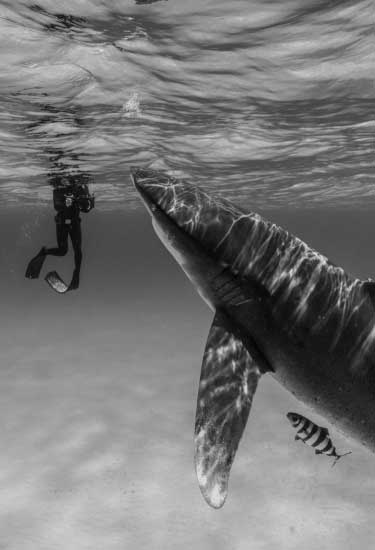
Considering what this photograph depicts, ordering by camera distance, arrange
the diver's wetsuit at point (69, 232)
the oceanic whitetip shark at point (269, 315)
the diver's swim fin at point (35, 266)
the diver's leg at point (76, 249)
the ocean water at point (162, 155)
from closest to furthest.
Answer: the oceanic whitetip shark at point (269, 315) < the ocean water at point (162, 155) < the diver's swim fin at point (35, 266) < the diver's leg at point (76, 249) < the diver's wetsuit at point (69, 232)

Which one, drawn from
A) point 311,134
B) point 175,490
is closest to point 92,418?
point 175,490

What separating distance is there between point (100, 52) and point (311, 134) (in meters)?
9.81

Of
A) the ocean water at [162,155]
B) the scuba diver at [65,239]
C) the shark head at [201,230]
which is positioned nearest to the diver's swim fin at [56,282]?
the scuba diver at [65,239]

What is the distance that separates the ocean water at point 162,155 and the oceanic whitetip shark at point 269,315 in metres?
4.81

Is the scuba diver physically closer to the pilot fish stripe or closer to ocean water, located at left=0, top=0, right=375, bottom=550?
ocean water, located at left=0, top=0, right=375, bottom=550

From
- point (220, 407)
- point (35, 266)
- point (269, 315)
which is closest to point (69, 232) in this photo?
point (35, 266)

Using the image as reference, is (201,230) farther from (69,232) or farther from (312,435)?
(69,232)

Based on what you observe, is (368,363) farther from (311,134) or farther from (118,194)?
(118,194)

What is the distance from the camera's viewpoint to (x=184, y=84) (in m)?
10.8

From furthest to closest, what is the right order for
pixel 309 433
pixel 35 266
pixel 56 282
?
pixel 56 282
pixel 35 266
pixel 309 433

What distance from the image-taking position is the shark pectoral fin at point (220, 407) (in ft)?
10.3

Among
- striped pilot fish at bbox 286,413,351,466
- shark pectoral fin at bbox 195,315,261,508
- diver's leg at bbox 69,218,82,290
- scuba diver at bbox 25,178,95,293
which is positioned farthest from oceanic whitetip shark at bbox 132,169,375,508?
diver's leg at bbox 69,218,82,290

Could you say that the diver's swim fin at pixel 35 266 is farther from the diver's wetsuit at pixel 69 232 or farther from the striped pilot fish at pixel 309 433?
the striped pilot fish at pixel 309 433

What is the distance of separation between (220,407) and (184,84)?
9467mm
